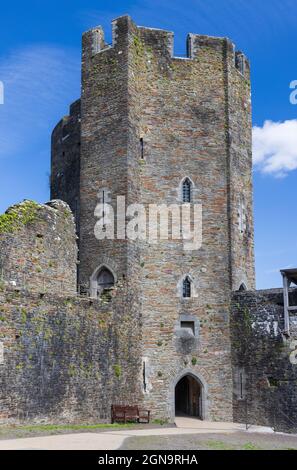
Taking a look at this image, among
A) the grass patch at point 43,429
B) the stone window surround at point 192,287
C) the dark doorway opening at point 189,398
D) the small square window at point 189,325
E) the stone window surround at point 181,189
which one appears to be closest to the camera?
the grass patch at point 43,429

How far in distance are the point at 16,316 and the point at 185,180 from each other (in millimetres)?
10652

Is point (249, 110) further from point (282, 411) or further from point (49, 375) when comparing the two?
point (49, 375)

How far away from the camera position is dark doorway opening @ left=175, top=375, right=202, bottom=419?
1036 inches

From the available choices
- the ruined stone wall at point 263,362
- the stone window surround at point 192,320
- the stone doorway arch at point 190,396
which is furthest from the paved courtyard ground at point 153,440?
the stone window surround at point 192,320

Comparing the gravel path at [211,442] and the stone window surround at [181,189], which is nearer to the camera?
the gravel path at [211,442]

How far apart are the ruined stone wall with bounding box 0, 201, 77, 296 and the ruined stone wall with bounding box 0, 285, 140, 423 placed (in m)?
2.12

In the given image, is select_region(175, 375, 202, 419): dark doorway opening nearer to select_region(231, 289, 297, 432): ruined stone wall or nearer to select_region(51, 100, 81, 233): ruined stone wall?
select_region(231, 289, 297, 432): ruined stone wall

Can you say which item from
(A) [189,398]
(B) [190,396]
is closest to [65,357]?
(B) [190,396]

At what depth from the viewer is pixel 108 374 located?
73.2ft

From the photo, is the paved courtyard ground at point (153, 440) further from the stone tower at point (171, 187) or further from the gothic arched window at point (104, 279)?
the gothic arched window at point (104, 279)

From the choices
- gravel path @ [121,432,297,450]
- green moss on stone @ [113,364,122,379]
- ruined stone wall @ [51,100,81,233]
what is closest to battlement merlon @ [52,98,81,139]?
ruined stone wall @ [51,100,81,233]

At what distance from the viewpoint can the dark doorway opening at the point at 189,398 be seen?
26.3 m

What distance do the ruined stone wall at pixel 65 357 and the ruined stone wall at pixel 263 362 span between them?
4.07 metres
